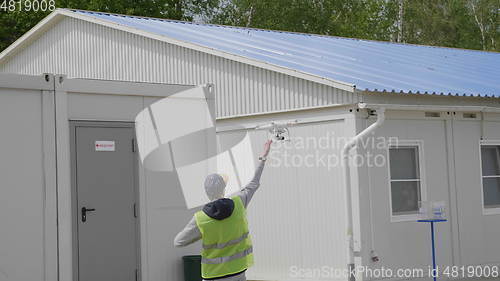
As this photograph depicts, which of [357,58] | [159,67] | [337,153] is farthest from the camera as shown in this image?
[159,67]

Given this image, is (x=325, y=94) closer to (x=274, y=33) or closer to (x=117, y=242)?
(x=117, y=242)

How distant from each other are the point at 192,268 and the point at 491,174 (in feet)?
21.3

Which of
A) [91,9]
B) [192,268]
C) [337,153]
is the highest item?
[91,9]

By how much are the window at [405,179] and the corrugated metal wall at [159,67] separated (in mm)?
1477

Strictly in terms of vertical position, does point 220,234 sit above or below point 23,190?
below

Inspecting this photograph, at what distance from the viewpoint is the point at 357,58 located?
54.7 feet

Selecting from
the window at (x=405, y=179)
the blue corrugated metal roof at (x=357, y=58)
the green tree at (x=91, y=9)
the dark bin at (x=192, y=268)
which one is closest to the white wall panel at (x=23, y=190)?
the dark bin at (x=192, y=268)

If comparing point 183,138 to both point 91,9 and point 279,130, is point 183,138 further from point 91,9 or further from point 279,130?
point 91,9

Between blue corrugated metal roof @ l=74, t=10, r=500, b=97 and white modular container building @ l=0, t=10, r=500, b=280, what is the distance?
7 centimetres

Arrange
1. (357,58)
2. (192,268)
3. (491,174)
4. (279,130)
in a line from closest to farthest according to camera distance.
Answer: (192,268), (279,130), (491,174), (357,58)

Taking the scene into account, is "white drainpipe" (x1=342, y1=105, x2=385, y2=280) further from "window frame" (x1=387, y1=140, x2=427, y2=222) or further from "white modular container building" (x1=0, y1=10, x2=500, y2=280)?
"window frame" (x1=387, y1=140, x2=427, y2=222)

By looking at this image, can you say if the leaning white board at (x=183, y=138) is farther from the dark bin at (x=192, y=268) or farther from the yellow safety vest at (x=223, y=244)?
the yellow safety vest at (x=223, y=244)

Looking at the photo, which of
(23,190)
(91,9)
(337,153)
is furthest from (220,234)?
(91,9)

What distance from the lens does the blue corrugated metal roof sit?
1437 centimetres
